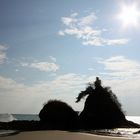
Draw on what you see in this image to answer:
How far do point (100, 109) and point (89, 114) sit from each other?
191 cm

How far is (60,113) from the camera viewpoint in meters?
51.7

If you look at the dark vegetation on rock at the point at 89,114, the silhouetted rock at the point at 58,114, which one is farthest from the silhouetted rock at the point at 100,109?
the silhouetted rock at the point at 58,114

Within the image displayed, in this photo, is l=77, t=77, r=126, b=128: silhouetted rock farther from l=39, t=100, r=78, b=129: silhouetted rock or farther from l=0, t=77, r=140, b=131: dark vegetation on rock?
l=39, t=100, r=78, b=129: silhouetted rock

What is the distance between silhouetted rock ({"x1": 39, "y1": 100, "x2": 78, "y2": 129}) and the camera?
51.1 metres

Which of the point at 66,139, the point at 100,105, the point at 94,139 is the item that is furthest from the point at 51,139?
the point at 100,105

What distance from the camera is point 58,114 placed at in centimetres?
5156

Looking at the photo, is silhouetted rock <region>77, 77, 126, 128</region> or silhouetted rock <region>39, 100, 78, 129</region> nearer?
silhouetted rock <region>39, 100, 78, 129</region>

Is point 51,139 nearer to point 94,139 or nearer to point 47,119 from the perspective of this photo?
point 94,139

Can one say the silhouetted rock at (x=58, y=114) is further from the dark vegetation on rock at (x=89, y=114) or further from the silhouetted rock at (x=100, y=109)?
the silhouetted rock at (x=100, y=109)

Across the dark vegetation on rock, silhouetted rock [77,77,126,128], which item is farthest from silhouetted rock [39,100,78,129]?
silhouetted rock [77,77,126,128]

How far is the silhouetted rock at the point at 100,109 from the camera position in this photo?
5341 centimetres

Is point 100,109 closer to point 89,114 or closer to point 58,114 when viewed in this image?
point 89,114

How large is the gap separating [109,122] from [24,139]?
34.6m

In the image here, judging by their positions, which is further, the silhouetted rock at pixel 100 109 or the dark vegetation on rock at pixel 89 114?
the silhouetted rock at pixel 100 109
